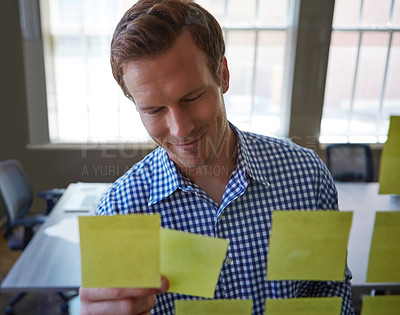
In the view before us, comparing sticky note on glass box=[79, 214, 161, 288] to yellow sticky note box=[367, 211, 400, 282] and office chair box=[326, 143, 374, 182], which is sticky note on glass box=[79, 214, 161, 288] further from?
office chair box=[326, 143, 374, 182]

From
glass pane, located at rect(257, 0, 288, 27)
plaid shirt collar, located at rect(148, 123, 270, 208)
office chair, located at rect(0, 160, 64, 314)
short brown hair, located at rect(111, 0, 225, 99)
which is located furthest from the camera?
glass pane, located at rect(257, 0, 288, 27)

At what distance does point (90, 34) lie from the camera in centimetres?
270

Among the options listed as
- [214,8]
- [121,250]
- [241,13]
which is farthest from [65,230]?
[241,13]

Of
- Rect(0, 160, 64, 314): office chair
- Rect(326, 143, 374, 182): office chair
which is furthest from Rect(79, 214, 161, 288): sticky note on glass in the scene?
Rect(326, 143, 374, 182): office chair

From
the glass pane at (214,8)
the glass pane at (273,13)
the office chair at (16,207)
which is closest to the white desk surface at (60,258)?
the office chair at (16,207)

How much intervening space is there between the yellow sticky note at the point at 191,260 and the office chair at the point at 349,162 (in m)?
2.38

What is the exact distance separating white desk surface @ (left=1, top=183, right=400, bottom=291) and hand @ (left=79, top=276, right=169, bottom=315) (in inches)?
28.9

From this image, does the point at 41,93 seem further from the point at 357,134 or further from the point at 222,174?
the point at 357,134

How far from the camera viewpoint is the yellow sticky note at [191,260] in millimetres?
321

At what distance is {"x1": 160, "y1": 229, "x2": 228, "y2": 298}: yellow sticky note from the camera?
12.6 inches

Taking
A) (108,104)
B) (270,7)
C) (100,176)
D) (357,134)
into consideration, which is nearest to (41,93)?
(108,104)

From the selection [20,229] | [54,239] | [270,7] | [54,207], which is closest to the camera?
[54,239]

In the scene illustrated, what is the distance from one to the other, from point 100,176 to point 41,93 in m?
1.61

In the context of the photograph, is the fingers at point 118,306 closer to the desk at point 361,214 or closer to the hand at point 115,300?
the hand at point 115,300
